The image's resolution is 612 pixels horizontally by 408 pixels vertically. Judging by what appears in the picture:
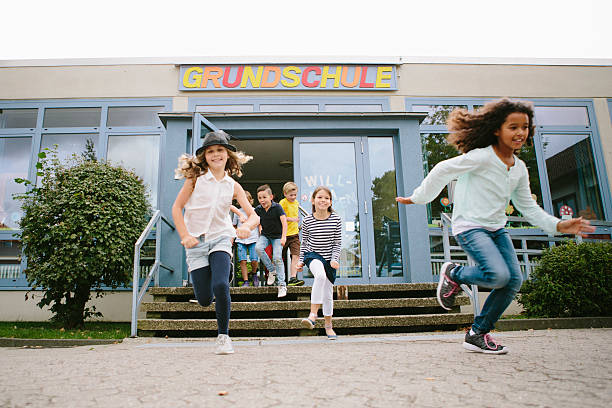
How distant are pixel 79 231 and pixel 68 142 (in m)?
3.52

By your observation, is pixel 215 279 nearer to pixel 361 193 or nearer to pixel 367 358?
pixel 367 358

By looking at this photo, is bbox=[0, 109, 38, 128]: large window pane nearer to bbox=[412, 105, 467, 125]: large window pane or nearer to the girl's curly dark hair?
bbox=[412, 105, 467, 125]: large window pane

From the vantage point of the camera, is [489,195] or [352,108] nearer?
[489,195]

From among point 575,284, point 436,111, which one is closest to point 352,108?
point 436,111

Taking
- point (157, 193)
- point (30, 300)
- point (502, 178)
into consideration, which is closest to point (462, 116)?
point (502, 178)

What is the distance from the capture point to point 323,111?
28.8 feet

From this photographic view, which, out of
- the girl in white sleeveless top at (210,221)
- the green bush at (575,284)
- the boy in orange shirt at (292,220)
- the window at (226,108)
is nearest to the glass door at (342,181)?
the boy in orange shirt at (292,220)

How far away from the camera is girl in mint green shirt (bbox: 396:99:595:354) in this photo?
336 centimetres

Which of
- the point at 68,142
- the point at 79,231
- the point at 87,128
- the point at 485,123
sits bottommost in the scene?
the point at 79,231

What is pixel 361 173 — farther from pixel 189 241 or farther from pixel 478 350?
pixel 189 241

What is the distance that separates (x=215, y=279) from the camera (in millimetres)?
3674

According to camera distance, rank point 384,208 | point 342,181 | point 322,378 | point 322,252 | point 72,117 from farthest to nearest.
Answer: point 72,117 < point 342,181 < point 384,208 < point 322,252 < point 322,378

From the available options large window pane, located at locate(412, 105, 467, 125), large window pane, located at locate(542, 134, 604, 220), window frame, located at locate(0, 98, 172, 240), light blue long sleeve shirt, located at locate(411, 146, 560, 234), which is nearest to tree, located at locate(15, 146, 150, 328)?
window frame, located at locate(0, 98, 172, 240)

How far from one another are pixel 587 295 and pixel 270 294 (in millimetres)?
4508
